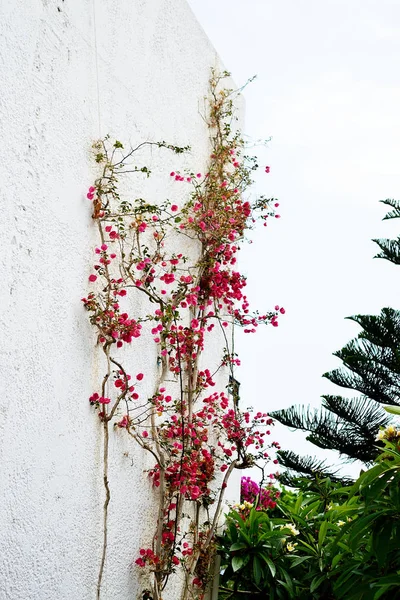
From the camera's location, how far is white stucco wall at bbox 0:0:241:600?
2602mm

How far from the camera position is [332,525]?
3543 millimetres

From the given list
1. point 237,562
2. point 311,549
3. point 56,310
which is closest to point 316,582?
point 311,549

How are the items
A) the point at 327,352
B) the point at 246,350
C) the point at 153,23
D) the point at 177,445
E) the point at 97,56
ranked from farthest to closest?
1. the point at 327,352
2. the point at 246,350
3. the point at 153,23
4. the point at 177,445
5. the point at 97,56

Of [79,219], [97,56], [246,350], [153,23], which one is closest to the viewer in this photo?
[79,219]

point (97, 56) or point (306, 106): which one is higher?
point (306, 106)

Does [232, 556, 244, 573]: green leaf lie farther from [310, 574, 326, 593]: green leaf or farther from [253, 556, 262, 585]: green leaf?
[310, 574, 326, 593]: green leaf

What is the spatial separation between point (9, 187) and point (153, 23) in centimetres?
153

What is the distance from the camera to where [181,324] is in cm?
392

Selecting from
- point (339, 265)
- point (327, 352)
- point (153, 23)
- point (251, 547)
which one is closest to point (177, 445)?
point (251, 547)

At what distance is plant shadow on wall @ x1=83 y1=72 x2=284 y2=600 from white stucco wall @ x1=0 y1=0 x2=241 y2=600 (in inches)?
3.4

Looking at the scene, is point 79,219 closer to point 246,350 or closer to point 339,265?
point 246,350

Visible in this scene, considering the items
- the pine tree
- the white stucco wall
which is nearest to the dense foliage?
the white stucco wall

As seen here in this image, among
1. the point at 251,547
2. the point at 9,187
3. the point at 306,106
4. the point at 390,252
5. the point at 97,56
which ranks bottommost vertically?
the point at 251,547

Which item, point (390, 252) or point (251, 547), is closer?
point (251, 547)
